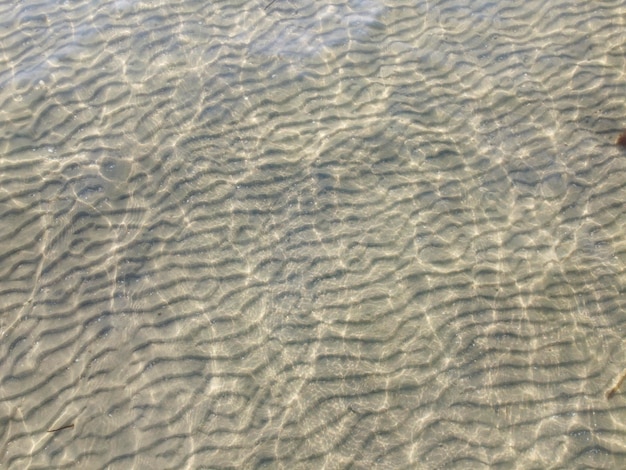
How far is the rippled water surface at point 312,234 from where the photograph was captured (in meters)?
5.41

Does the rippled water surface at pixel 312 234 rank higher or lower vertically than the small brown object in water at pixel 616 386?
higher

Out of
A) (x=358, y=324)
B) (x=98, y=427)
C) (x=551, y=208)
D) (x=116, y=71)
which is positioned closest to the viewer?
(x=98, y=427)

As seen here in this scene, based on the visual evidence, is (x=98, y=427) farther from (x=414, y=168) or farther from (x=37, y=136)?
(x=414, y=168)

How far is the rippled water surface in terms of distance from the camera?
5.41 meters

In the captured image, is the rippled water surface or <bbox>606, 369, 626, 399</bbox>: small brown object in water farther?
<bbox>606, 369, 626, 399</bbox>: small brown object in water

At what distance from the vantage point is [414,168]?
6984mm

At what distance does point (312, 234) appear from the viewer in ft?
21.3

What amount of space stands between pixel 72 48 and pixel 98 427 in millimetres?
5209

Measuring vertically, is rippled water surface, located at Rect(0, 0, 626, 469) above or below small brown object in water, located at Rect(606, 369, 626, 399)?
above

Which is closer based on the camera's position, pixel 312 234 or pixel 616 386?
pixel 616 386

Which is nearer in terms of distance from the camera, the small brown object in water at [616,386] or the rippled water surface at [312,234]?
the rippled water surface at [312,234]

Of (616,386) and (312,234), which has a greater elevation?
(312,234)

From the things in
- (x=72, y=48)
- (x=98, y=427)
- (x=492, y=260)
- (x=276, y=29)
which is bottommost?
(x=492, y=260)

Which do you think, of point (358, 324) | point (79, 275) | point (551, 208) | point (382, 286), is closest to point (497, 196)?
point (551, 208)
